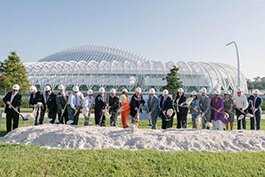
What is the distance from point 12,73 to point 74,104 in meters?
21.0

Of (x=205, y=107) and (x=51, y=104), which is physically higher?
(x=51, y=104)

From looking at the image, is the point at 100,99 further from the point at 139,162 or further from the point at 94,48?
the point at 94,48

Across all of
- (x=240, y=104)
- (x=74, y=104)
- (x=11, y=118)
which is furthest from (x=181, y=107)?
(x=11, y=118)

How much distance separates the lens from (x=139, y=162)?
609 cm

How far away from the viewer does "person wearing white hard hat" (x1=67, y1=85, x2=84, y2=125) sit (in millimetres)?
11009

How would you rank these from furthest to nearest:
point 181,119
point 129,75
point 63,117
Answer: point 129,75 < point 63,117 < point 181,119

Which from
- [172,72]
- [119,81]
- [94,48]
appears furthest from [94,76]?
[94,48]

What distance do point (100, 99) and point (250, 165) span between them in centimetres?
618

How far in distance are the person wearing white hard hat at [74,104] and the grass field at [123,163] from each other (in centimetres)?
413

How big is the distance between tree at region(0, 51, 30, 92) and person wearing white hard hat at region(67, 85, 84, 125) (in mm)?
20501

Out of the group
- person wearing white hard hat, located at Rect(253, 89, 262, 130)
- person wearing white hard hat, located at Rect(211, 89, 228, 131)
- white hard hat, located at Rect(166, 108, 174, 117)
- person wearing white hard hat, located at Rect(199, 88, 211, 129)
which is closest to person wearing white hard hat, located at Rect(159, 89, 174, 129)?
white hard hat, located at Rect(166, 108, 174, 117)

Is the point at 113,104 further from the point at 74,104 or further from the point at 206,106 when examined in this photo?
the point at 206,106

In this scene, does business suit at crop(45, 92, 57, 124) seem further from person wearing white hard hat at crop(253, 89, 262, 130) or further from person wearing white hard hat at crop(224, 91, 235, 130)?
person wearing white hard hat at crop(253, 89, 262, 130)

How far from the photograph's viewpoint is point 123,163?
605 centimetres
